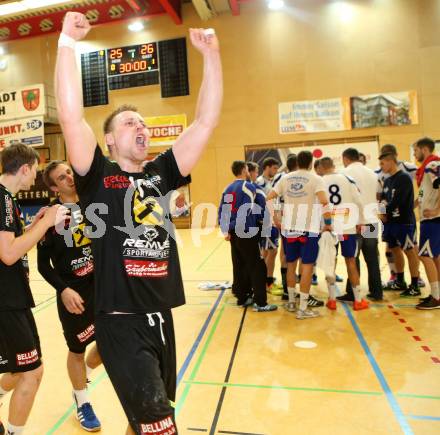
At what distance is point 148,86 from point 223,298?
36.6 ft

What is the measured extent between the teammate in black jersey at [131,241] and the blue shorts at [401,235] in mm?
4799

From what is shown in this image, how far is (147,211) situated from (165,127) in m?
13.7

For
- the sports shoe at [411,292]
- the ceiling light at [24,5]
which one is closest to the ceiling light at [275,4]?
the ceiling light at [24,5]

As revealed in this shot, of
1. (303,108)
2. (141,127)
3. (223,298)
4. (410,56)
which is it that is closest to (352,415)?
(141,127)

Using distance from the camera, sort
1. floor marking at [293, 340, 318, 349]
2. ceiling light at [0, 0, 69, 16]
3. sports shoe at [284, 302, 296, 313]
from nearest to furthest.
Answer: floor marking at [293, 340, 318, 349] → sports shoe at [284, 302, 296, 313] → ceiling light at [0, 0, 69, 16]

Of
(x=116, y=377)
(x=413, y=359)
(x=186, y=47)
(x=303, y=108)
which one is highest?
(x=186, y=47)

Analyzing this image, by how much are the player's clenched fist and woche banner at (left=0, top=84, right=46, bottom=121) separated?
1480 centimetres

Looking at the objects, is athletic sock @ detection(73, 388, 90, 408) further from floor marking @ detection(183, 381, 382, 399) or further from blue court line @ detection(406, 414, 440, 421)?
blue court line @ detection(406, 414, 440, 421)

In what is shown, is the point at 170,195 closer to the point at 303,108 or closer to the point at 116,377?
the point at 116,377

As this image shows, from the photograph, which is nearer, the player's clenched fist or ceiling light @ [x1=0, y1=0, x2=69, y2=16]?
the player's clenched fist

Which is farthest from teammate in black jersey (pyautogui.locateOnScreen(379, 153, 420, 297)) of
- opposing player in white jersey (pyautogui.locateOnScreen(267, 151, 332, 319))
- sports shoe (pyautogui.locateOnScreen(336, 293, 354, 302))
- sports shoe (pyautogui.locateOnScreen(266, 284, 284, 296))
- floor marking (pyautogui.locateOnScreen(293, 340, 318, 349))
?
floor marking (pyautogui.locateOnScreen(293, 340, 318, 349))

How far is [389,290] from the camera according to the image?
612cm

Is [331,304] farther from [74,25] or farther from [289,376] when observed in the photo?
[74,25]

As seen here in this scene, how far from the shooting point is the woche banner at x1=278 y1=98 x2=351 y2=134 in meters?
13.6
